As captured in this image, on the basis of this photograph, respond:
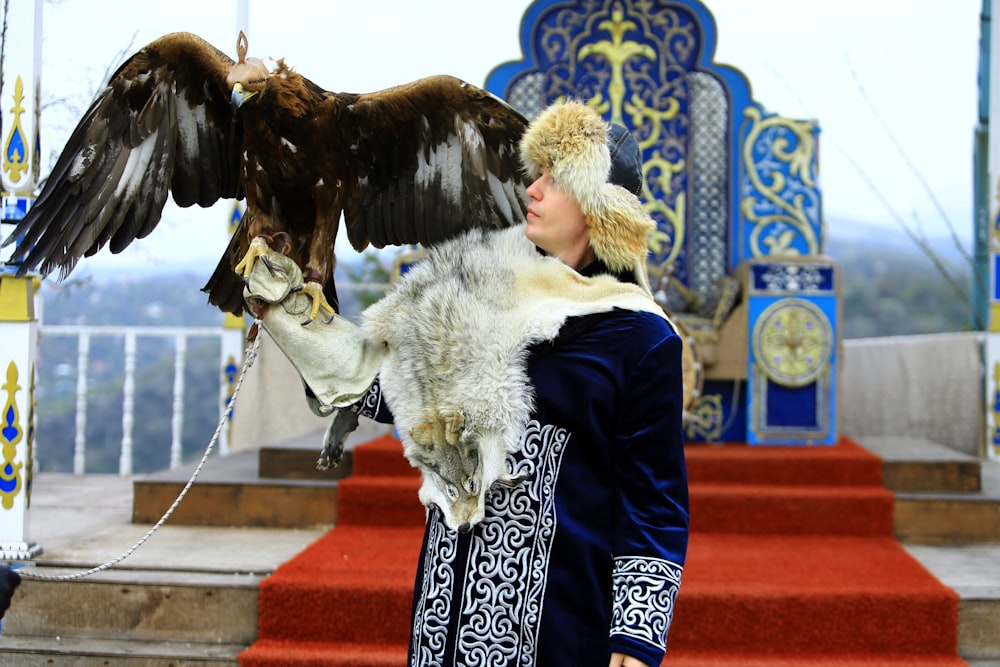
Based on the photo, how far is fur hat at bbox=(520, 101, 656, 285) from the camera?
51.3 inches

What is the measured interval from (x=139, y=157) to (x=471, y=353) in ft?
3.13

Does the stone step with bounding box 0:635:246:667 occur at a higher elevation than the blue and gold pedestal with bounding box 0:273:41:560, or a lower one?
lower

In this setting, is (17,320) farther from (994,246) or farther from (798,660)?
(994,246)

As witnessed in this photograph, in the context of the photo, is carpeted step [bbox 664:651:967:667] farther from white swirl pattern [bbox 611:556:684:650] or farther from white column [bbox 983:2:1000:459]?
white column [bbox 983:2:1000:459]

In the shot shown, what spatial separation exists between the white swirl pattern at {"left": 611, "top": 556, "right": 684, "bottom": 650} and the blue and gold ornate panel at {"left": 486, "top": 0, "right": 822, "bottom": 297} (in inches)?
133

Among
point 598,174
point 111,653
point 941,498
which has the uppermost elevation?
point 598,174

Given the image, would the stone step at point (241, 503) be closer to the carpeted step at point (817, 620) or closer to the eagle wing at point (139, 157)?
the carpeted step at point (817, 620)

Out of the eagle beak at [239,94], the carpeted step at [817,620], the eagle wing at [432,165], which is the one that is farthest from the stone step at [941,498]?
the eagle beak at [239,94]

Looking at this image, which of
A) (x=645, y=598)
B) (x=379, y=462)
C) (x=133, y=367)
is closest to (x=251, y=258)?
(x=645, y=598)

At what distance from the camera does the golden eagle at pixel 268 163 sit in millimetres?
1699

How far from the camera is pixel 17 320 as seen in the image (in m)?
2.98

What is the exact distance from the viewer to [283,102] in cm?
162

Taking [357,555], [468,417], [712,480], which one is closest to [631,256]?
[468,417]

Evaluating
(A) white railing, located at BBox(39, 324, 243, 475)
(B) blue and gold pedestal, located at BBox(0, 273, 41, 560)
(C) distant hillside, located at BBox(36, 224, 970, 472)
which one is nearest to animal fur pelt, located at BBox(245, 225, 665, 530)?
(B) blue and gold pedestal, located at BBox(0, 273, 41, 560)
